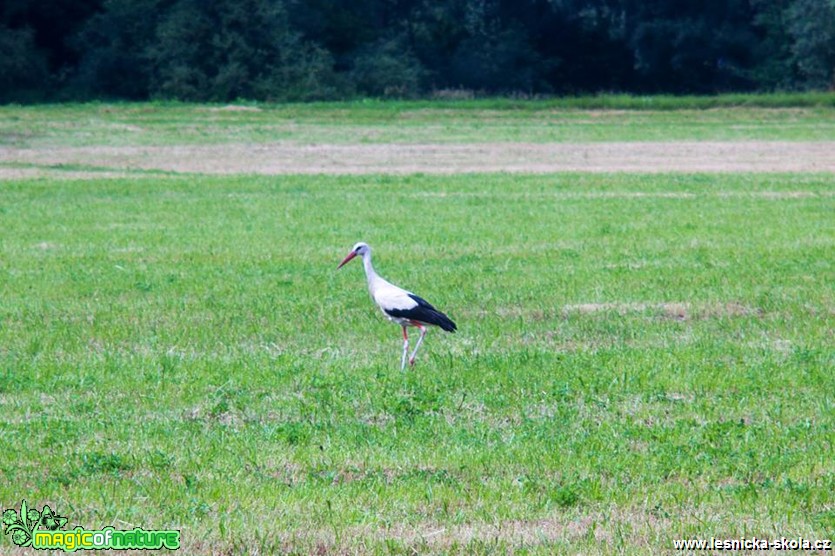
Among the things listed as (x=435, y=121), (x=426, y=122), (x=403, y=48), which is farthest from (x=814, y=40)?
(x=426, y=122)

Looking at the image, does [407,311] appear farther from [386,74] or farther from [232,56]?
[386,74]

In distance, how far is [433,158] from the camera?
40.1 metres

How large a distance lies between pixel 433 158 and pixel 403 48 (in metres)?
45.4

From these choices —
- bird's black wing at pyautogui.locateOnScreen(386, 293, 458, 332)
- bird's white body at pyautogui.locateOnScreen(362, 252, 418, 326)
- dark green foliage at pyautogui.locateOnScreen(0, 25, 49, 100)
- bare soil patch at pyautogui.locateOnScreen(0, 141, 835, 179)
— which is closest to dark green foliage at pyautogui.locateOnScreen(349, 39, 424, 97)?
dark green foliage at pyautogui.locateOnScreen(0, 25, 49, 100)

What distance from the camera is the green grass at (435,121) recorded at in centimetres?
4791

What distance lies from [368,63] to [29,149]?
3966 cm

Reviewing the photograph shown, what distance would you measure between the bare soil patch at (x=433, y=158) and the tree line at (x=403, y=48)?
1247 inches

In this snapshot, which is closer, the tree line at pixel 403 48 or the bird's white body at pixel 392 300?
the bird's white body at pixel 392 300

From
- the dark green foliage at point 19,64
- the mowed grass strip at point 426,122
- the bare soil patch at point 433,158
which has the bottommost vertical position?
the mowed grass strip at point 426,122

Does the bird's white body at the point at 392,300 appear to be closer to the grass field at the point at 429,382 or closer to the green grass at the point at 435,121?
the grass field at the point at 429,382

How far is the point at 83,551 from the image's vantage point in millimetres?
6789

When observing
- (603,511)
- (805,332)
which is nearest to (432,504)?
(603,511)

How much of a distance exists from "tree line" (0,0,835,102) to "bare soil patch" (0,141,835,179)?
31665 mm

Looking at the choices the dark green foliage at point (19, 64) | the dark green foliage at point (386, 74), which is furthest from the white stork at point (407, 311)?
the dark green foliage at point (386, 74)
